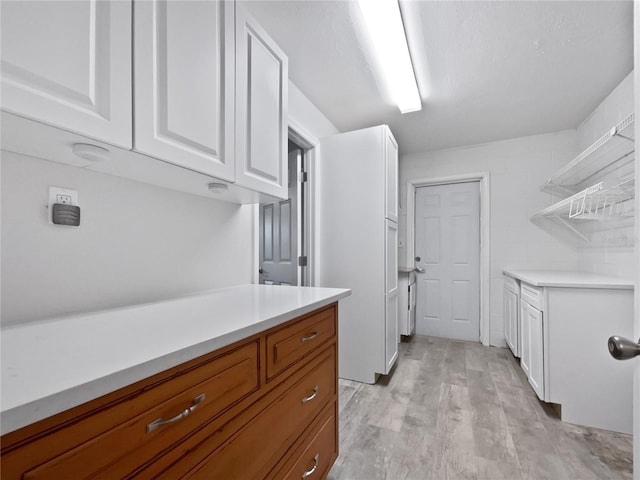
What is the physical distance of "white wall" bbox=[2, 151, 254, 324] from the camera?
2.63 feet

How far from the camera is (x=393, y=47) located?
1.78 m

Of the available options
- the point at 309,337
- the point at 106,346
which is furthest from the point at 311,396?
the point at 106,346

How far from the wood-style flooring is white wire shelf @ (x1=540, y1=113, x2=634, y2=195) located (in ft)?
6.08

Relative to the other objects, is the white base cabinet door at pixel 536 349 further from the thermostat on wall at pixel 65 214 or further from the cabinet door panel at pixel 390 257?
the thermostat on wall at pixel 65 214

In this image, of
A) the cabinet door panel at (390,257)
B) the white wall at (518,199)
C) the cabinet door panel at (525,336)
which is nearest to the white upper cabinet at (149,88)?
the cabinet door panel at (390,257)

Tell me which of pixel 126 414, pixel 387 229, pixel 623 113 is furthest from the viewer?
pixel 387 229

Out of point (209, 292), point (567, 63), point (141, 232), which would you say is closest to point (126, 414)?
point (141, 232)

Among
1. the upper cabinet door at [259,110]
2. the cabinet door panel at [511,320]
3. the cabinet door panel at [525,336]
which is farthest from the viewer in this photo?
the cabinet door panel at [511,320]

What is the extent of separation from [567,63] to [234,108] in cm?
244

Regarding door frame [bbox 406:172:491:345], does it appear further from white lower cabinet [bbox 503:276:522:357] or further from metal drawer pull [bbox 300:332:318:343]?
metal drawer pull [bbox 300:332:318:343]

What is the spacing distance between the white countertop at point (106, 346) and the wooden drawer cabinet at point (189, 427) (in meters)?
0.04

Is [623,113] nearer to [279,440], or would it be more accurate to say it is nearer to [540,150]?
[540,150]

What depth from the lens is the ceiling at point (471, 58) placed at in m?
1.58

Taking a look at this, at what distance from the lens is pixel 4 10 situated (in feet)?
1.91
